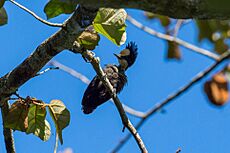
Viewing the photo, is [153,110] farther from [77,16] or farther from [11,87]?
[77,16]

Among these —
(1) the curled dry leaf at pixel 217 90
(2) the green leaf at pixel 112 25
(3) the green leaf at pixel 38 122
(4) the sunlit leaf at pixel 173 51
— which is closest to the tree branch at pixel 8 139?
(3) the green leaf at pixel 38 122

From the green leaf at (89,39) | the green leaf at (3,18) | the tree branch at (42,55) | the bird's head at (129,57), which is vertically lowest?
the bird's head at (129,57)

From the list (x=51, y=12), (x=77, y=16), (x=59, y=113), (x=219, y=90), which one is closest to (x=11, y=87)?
(x=59, y=113)

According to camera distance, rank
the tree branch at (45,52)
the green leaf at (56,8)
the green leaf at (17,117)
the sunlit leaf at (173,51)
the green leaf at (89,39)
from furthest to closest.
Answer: the sunlit leaf at (173,51) < the green leaf at (17,117) < the green leaf at (89,39) < the green leaf at (56,8) < the tree branch at (45,52)

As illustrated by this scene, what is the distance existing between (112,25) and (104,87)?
930 mm

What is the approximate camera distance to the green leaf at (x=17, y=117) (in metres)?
2.27

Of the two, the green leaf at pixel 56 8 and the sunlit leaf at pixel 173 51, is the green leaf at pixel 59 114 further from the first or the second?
the sunlit leaf at pixel 173 51

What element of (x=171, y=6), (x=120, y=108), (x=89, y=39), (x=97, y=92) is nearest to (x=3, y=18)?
(x=89, y=39)

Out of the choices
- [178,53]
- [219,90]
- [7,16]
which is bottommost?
[219,90]

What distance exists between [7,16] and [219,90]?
5.26 ft

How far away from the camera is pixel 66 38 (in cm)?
193

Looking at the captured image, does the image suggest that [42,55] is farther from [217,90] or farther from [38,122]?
[217,90]

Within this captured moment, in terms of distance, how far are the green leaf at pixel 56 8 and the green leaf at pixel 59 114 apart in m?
0.44

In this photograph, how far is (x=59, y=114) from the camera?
7.53ft
